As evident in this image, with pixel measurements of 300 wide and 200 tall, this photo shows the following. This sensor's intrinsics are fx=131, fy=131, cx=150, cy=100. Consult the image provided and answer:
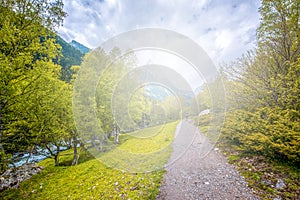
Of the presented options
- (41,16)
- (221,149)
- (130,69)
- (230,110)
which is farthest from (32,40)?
(221,149)

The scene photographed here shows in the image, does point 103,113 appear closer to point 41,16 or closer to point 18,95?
point 18,95

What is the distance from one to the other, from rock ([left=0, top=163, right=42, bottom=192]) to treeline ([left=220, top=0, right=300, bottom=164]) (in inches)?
518

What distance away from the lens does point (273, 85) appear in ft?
20.5

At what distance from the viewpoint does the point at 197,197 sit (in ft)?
16.5

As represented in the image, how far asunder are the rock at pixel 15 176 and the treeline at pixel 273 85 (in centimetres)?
1316

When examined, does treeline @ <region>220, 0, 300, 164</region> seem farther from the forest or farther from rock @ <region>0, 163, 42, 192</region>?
rock @ <region>0, 163, 42, 192</region>

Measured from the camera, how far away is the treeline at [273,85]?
5480 mm

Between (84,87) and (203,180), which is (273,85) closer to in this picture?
(203,180)

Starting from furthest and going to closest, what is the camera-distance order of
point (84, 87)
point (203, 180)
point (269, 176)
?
1. point (84, 87)
2. point (203, 180)
3. point (269, 176)

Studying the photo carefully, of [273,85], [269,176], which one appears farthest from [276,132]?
[273,85]

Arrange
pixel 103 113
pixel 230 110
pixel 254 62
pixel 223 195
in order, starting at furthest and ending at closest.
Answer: pixel 103 113
pixel 230 110
pixel 254 62
pixel 223 195

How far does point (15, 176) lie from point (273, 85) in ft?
49.5

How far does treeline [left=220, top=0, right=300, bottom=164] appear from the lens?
5480 millimetres

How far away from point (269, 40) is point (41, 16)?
1179cm
